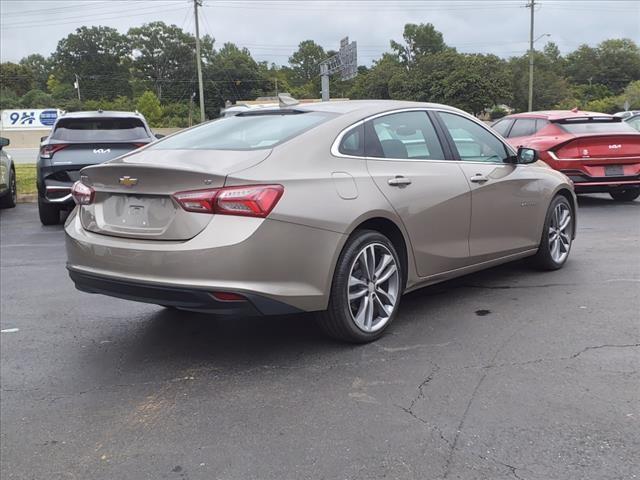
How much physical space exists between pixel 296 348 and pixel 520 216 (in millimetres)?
2440


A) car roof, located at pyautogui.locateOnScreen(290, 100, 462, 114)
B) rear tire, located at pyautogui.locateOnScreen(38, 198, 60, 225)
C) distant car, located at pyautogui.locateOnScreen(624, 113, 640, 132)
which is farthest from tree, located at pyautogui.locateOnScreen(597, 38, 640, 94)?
car roof, located at pyautogui.locateOnScreen(290, 100, 462, 114)

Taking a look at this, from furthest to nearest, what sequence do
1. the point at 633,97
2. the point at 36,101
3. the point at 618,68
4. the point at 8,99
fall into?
the point at 618,68 → the point at 8,99 → the point at 36,101 → the point at 633,97

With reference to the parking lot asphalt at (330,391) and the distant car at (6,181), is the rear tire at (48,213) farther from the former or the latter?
the parking lot asphalt at (330,391)

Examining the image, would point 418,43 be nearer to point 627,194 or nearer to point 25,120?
point 25,120

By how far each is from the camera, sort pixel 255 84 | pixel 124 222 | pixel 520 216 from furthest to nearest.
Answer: pixel 255 84 → pixel 520 216 → pixel 124 222

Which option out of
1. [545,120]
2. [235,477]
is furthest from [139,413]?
[545,120]

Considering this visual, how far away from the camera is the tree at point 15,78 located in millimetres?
110688

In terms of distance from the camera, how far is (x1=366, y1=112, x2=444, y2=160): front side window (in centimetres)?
442

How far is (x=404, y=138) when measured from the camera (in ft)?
15.4

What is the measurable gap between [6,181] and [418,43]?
395ft

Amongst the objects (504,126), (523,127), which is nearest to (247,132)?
(523,127)

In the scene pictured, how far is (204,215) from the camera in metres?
3.56

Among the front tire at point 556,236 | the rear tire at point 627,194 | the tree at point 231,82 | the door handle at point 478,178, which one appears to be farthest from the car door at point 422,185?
the tree at point 231,82

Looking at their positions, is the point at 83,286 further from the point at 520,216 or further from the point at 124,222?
the point at 520,216
